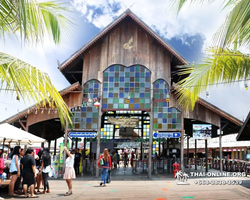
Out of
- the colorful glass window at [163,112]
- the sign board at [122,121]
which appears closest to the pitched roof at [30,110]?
the sign board at [122,121]

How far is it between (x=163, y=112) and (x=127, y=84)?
279 centimetres

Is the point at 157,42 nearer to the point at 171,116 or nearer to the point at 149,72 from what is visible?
the point at 149,72

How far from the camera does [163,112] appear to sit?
15.9 metres

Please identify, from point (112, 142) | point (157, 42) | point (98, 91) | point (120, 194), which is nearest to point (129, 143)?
point (112, 142)

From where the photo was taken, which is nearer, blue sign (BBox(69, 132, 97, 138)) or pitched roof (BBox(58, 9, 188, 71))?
blue sign (BBox(69, 132, 97, 138))

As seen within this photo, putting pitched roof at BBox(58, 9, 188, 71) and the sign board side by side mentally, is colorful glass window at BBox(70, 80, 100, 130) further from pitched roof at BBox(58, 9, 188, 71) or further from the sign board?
pitched roof at BBox(58, 9, 188, 71)

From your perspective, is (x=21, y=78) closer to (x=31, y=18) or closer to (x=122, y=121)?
(x=31, y=18)

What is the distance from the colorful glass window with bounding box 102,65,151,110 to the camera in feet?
52.5

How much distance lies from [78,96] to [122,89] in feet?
9.04

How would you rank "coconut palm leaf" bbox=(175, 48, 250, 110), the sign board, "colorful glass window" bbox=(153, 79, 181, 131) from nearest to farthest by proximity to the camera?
"coconut palm leaf" bbox=(175, 48, 250, 110)
"colorful glass window" bbox=(153, 79, 181, 131)
the sign board

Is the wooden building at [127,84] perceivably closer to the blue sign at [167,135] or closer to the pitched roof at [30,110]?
the pitched roof at [30,110]

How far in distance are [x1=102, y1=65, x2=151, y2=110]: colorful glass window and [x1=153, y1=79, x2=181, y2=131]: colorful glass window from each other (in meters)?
0.56

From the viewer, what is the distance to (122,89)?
16188 millimetres

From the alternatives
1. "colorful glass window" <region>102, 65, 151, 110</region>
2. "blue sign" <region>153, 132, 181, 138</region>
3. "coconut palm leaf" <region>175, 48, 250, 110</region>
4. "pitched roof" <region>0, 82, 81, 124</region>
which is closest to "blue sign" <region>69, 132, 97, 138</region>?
"colorful glass window" <region>102, 65, 151, 110</region>
